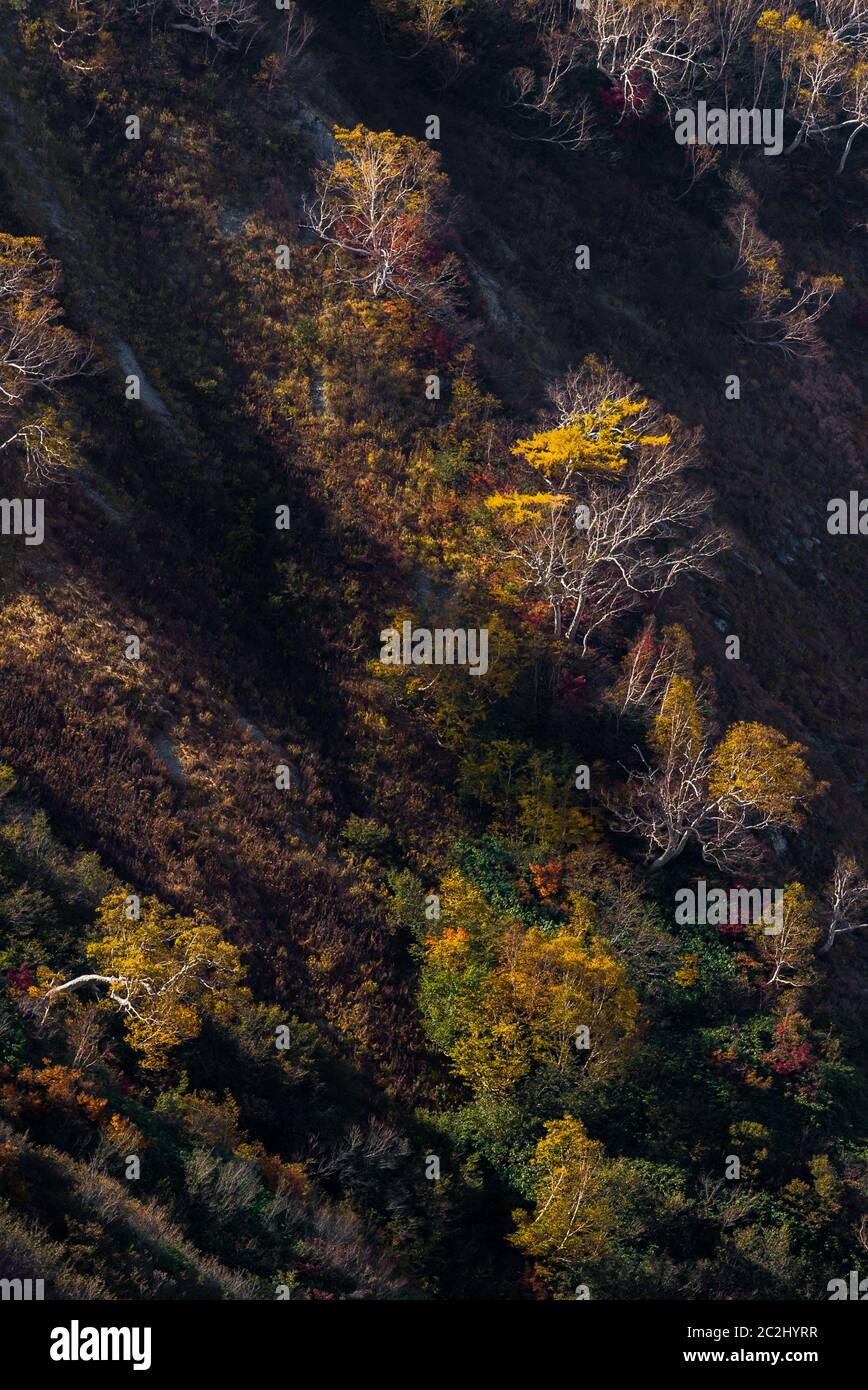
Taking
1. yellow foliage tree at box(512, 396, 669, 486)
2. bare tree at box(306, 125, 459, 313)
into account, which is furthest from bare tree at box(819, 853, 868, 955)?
bare tree at box(306, 125, 459, 313)

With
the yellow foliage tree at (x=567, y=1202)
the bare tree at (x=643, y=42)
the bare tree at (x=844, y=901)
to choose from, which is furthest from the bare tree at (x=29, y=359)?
the bare tree at (x=643, y=42)

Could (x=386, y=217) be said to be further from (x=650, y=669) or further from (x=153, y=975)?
(x=153, y=975)

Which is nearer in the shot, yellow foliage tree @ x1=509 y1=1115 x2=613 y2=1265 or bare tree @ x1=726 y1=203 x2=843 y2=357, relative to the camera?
yellow foliage tree @ x1=509 y1=1115 x2=613 y2=1265

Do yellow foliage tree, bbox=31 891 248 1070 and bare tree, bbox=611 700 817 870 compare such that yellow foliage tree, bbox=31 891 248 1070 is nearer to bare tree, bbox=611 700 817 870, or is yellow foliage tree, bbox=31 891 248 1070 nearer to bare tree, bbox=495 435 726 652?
bare tree, bbox=611 700 817 870

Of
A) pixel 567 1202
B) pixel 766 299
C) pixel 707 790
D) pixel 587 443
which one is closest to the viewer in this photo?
pixel 567 1202

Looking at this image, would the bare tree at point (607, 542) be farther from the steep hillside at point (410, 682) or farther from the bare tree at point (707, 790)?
the bare tree at point (707, 790)

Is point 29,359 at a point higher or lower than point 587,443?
higher

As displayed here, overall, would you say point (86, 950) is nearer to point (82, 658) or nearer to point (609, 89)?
point (82, 658)

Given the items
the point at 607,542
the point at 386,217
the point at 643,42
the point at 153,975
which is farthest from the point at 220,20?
the point at 153,975

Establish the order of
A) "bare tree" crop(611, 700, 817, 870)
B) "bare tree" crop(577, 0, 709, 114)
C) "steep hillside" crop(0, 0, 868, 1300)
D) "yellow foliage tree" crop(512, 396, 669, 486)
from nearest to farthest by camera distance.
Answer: "steep hillside" crop(0, 0, 868, 1300)
"bare tree" crop(611, 700, 817, 870)
"yellow foliage tree" crop(512, 396, 669, 486)
"bare tree" crop(577, 0, 709, 114)

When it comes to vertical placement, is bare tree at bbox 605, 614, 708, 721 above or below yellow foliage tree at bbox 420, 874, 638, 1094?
above

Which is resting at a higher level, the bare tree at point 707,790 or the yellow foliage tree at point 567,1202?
the bare tree at point 707,790
